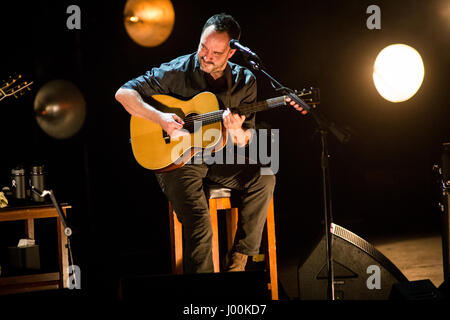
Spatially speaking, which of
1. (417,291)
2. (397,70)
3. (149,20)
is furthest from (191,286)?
(397,70)

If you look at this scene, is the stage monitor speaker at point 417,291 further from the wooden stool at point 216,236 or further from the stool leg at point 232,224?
the stool leg at point 232,224

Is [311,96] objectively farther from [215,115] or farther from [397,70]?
[397,70]

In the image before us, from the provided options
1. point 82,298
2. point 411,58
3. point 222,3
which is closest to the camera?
point 82,298

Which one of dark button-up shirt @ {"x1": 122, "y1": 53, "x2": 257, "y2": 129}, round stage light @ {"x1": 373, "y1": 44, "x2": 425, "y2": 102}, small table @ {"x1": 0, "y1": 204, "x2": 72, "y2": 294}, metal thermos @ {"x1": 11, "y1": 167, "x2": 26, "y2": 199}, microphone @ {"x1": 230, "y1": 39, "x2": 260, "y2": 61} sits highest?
round stage light @ {"x1": 373, "y1": 44, "x2": 425, "y2": 102}

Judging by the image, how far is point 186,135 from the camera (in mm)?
2770

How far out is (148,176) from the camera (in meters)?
4.07

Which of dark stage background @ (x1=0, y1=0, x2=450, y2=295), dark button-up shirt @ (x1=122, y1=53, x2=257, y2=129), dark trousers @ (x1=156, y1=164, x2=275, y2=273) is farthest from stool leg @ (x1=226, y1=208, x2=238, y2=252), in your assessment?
dark stage background @ (x1=0, y1=0, x2=450, y2=295)

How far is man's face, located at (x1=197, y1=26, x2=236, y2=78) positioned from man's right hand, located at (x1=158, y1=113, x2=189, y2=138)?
1.17 feet

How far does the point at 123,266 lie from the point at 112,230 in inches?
15.6

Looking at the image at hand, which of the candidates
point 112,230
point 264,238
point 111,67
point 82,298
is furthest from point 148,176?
point 82,298

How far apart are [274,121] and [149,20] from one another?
142 centimetres

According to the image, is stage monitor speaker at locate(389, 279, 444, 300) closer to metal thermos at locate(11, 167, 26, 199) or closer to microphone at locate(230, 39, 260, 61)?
microphone at locate(230, 39, 260, 61)

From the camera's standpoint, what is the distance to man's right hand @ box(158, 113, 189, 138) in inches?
108

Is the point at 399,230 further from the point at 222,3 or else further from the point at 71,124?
the point at 71,124
